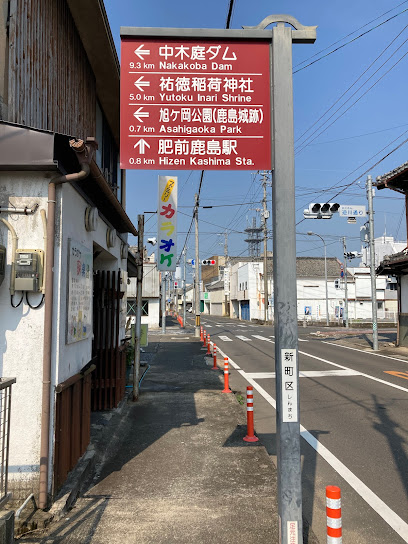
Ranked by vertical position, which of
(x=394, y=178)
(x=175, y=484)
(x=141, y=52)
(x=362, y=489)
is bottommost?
(x=362, y=489)

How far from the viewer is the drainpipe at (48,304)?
173 inches

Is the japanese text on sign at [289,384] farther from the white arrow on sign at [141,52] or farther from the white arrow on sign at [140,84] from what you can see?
the white arrow on sign at [141,52]

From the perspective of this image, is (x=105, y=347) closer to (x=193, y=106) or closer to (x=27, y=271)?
(x=27, y=271)

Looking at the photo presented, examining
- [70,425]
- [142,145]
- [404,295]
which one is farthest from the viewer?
[404,295]

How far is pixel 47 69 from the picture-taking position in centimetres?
605

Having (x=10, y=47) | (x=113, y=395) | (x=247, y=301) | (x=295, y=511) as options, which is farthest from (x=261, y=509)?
(x=247, y=301)

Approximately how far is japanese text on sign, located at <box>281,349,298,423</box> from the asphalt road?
1.55 meters

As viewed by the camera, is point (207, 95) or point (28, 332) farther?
point (28, 332)

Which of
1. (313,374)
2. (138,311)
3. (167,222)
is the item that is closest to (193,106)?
(138,311)

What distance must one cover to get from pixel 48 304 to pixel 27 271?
417 millimetres

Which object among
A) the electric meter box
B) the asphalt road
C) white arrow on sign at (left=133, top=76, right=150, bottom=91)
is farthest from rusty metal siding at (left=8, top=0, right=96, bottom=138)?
the asphalt road

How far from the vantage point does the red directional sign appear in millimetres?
3998

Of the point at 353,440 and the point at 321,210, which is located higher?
the point at 321,210

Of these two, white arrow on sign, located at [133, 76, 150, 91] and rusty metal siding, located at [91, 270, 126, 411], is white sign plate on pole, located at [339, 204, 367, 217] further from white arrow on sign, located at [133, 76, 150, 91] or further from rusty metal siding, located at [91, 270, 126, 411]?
white arrow on sign, located at [133, 76, 150, 91]
